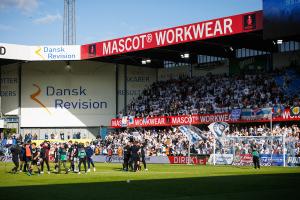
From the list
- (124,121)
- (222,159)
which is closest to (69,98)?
(124,121)

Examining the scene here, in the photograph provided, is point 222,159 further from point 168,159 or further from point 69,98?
point 69,98

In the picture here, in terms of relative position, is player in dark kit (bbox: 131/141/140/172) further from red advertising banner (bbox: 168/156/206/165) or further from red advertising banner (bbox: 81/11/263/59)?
red advertising banner (bbox: 81/11/263/59)

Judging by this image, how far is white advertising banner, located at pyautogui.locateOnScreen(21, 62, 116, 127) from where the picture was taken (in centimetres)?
6341

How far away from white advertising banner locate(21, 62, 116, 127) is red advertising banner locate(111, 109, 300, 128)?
16.8ft

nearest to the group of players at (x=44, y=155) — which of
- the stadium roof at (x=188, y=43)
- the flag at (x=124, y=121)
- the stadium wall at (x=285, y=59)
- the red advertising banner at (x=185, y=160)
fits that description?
the red advertising banner at (x=185, y=160)

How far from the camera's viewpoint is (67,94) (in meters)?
64.5

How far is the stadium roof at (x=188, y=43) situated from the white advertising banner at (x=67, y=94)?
358cm

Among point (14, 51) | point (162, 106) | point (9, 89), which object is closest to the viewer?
point (14, 51)

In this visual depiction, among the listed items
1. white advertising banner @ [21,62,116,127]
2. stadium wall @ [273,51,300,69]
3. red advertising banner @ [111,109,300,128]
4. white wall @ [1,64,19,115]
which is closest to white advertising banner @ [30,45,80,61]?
white advertising banner @ [21,62,116,127]

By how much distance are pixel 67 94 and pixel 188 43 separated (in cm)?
1951

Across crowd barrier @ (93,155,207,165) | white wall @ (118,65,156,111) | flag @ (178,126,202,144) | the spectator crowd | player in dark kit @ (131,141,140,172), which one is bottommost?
crowd barrier @ (93,155,207,165)

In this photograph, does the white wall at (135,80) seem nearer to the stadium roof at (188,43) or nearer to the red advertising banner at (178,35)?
the stadium roof at (188,43)

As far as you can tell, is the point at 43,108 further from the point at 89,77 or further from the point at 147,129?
the point at 147,129

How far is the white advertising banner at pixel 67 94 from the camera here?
208 ft
